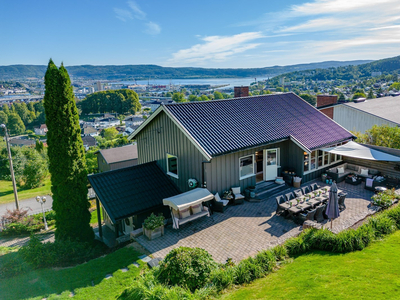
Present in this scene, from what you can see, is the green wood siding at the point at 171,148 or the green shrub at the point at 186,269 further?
the green wood siding at the point at 171,148

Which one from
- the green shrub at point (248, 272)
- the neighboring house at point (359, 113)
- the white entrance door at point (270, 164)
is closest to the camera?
the green shrub at point (248, 272)

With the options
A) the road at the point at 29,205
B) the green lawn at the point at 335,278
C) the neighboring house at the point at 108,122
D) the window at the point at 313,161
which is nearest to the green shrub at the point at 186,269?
the green lawn at the point at 335,278

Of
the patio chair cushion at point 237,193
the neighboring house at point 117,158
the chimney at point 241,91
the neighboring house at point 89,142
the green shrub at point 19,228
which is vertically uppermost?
the chimney at point 241,91

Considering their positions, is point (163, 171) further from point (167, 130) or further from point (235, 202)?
point (235, 202)

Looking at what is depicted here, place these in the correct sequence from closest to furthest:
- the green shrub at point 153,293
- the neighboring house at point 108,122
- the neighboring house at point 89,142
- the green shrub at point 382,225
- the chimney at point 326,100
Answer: the green shrub at point 153,293, the green shrub at point 382,225, the chimney at point 326,100, the neighboring house at point 89,142, the neighboring house at point 108,122

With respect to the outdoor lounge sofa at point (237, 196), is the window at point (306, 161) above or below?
above

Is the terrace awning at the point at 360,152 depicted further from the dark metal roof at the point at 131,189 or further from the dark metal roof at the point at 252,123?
the dark metal roof at the point at 131,189

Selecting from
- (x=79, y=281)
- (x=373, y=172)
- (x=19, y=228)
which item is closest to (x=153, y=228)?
(x=79, y=281)
